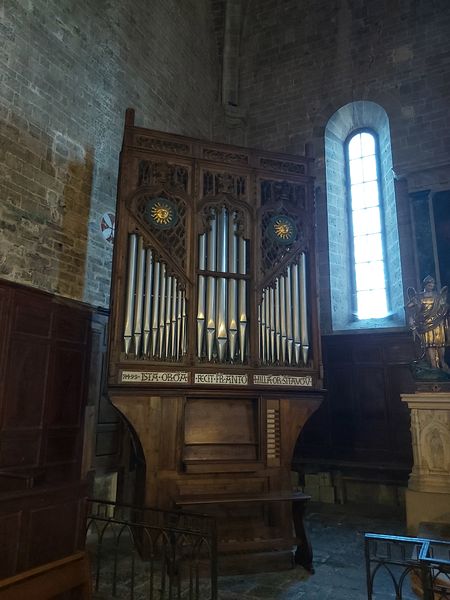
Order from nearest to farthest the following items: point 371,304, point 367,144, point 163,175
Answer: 1. point 163,175
2. point 371,304
3. point 367,144

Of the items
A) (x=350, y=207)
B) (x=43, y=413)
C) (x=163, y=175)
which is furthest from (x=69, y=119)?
(x=350, y=207)

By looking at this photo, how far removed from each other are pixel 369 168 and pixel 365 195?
0.62 m

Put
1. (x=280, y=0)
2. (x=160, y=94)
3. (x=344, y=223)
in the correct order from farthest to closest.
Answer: (x=280, y=0)
(x=344, y=223)
(x=160, y=94)

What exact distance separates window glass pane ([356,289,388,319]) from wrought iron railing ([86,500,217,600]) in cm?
544

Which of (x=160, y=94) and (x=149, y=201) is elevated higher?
(x=160, y=94)

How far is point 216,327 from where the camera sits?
212 inches

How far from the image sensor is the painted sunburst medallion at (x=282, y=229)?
19.4 ft

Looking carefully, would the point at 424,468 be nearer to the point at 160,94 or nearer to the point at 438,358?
the point at 438,358

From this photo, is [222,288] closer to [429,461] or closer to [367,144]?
[429,461]

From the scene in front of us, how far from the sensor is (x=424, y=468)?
5.69 meters

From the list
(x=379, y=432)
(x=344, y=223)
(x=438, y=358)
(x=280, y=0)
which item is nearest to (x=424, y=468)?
(x=438, y=358)

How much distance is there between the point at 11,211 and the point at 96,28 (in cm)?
372

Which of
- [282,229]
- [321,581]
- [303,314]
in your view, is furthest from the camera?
[282,229]

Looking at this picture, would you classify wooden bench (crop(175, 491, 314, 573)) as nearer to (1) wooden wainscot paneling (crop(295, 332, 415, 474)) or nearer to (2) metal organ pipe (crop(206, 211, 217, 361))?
(2) metal organ pipe (crop(206, 211, 217, 361))
